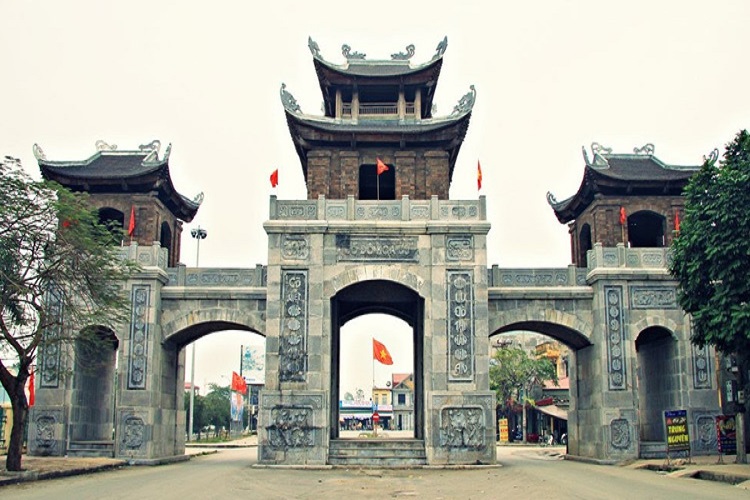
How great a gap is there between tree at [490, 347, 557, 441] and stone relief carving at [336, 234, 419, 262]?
90.8 ft

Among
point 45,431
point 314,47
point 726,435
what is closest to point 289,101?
point 314,47

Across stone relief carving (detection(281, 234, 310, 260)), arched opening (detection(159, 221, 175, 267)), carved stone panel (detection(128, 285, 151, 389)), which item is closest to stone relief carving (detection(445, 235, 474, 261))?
stone relief carving (detection(281, 234, 310, 260))

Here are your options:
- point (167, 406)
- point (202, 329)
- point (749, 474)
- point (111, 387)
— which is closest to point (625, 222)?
point (749, 474)

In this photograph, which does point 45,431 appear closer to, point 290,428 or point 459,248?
point 290,428

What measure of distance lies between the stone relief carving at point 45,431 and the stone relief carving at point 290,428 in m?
7.81

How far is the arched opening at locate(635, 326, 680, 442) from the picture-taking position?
27250mm

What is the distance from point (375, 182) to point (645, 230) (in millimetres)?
11527

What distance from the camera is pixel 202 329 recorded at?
1145 inches

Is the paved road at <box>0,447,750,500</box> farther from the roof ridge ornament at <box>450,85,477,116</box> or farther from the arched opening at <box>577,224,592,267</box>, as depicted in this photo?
the roof ridge ornament at <box>450,85,477,116</box>

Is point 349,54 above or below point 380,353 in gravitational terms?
above

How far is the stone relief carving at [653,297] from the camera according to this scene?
89.0ft

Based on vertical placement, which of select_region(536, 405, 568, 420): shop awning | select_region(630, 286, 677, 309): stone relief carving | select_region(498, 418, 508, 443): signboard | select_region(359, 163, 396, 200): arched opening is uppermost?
select_region(359, 163, 396, 200): arched opening

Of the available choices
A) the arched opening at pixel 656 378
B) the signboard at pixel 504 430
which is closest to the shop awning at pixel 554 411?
the signboard at pixel 504 430

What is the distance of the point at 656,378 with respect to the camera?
96.0 ft
